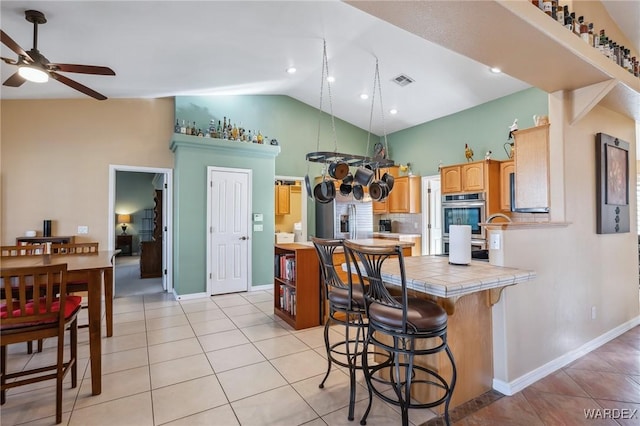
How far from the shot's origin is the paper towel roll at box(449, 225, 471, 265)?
216cm

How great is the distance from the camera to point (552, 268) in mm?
2533

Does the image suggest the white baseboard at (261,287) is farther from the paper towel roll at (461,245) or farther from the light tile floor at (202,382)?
the paper towel roll at (461,245)

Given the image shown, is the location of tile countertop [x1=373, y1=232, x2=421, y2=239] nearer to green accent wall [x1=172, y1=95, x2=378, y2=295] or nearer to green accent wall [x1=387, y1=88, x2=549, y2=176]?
green accent wall [x1=387, y1=88, x2=549, y2=176]

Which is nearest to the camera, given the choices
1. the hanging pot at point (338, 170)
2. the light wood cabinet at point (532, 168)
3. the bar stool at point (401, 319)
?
the bar stool at point (401, 319)

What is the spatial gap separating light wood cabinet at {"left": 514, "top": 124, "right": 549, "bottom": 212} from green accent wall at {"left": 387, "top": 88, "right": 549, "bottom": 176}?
197cm

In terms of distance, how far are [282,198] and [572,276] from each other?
490 centimetres

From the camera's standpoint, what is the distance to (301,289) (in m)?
3.47

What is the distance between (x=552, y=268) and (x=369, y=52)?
3.52m

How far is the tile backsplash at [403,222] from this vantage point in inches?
250

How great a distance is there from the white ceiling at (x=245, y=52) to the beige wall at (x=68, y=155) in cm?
25

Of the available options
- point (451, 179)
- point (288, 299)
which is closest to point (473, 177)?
point (451, 179)

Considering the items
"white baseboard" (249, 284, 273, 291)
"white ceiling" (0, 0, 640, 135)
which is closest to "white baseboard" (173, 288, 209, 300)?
"white baseboard" (249, 284, 273, 291)

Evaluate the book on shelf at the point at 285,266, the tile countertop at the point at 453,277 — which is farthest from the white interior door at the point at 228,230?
the tile countertop at the point at 453,277

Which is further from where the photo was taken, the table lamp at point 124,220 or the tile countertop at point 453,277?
the table lamp at point 124,220
